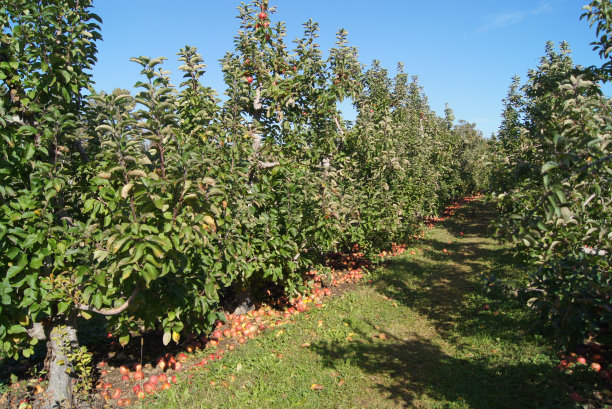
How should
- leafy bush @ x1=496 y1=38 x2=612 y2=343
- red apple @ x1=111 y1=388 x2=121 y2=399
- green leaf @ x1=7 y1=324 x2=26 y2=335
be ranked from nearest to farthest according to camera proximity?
1. leafy bush @ x1=496 y1=38 x2=612 y2=343
2. green leaf @ x1=7 y1=324 x2=26 y2=335
3. red apple @ x1=111 y1=388 x2=121 y2=399

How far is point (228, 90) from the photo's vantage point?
5.93 m

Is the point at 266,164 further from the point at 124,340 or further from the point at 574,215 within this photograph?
the point at 574,215

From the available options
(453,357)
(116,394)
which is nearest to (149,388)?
(116,394)

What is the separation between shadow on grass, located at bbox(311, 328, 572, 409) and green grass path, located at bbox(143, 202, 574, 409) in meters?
0.01

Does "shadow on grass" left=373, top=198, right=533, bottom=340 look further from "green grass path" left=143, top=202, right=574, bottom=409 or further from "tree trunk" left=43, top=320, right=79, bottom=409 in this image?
"tree trunk" left=43, top=320, right=79, bottom=409

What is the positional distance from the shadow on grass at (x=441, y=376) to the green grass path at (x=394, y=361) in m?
0.01

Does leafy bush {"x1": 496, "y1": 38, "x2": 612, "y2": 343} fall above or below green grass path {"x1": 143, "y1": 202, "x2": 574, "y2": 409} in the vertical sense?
above

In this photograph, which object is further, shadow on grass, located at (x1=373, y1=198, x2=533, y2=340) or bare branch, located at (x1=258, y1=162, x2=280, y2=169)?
bare branch, located at (x1=258, y1=162, x2=280, y2=169)

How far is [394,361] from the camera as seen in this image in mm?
5109

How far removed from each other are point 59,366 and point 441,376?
187 inches

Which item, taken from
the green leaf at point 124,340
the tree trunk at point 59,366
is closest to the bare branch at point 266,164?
the green leaf at point 124,340

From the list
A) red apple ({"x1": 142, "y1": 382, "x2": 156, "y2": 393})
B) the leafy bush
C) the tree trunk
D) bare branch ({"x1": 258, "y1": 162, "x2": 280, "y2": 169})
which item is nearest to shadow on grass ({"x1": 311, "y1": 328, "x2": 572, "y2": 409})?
the leafy bush

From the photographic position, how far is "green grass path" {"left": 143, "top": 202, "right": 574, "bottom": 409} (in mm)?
4219

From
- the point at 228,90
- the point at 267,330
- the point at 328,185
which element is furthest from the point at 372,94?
the point at 267,330
